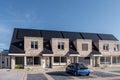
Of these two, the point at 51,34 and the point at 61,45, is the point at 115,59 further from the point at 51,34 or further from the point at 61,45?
the point at 51,34

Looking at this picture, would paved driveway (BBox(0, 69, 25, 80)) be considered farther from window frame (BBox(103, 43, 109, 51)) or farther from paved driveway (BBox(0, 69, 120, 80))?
window frame (BBox(103, 43, 109, 51))

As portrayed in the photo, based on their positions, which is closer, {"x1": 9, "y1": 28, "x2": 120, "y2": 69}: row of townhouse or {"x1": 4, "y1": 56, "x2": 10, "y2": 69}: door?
{"x1": 9, "y1": 28, "x2": 120, "y2": 69}: row of townhouse

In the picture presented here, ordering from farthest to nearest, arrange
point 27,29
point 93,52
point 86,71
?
point 27,29, point 93,52, point 86,71

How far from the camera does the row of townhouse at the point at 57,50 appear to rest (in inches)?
1310

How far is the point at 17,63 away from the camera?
3259 cm


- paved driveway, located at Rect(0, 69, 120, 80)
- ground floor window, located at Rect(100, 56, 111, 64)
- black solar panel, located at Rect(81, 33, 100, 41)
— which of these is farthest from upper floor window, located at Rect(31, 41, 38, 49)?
ground floor window, located at Rect(100, 56, 111, 64)

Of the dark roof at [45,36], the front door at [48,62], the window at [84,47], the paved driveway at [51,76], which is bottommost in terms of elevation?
the paved driveway at [51,76]

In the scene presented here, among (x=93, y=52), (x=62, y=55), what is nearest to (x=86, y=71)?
(x=62, y=55)

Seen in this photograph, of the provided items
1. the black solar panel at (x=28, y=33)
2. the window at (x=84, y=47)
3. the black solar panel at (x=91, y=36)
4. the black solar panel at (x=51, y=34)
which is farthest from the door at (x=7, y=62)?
the black solar panel at (x=91, y=36)

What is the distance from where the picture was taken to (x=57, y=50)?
116 feet

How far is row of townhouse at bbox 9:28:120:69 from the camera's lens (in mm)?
33281

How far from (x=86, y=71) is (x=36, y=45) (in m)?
13.9

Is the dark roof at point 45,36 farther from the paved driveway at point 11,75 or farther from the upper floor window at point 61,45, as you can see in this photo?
the paved driveway at point 11,75

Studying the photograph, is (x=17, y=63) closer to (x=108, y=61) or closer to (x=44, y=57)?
(x=44, y=57)
